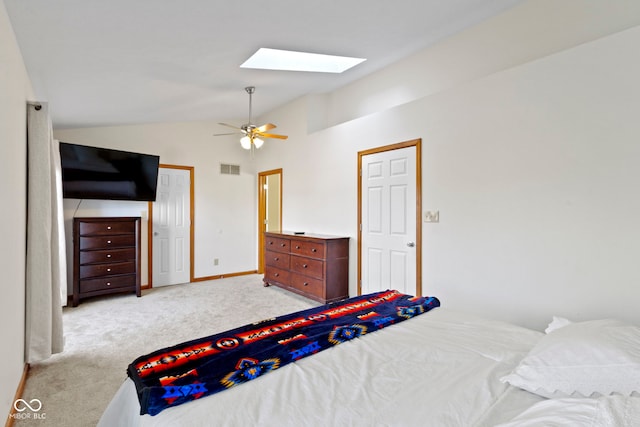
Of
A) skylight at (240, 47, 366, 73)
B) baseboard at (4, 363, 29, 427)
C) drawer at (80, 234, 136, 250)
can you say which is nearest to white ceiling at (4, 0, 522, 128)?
skylight at (240, 47, 366, 73)

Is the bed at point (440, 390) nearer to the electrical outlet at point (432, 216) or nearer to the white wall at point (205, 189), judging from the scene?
the electrical outlet at point (432, 216)

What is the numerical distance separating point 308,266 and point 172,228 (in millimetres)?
2555

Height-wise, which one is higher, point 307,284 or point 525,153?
point 525,153

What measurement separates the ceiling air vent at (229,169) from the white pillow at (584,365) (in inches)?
221

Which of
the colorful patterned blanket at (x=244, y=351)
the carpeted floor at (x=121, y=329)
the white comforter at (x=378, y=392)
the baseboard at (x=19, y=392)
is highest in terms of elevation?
the colorful patterned blanket at (x=244, y=351)

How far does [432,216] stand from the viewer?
349 cm

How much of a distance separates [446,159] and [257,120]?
4.20 m

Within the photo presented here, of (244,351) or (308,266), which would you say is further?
(308,266)

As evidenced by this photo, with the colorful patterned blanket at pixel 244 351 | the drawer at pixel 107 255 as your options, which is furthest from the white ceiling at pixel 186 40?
the colorful patterned blanket at pixel 244 351

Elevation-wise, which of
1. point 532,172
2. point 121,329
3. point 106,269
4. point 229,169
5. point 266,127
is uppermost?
point 266,127

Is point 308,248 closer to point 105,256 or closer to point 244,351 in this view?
point 105,256

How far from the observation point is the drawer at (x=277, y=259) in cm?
502

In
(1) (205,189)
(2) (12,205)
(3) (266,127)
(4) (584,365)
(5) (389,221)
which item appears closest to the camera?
(4) (584,365)

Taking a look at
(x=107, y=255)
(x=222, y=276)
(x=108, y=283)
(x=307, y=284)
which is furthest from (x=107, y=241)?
(x=307, y=284)
